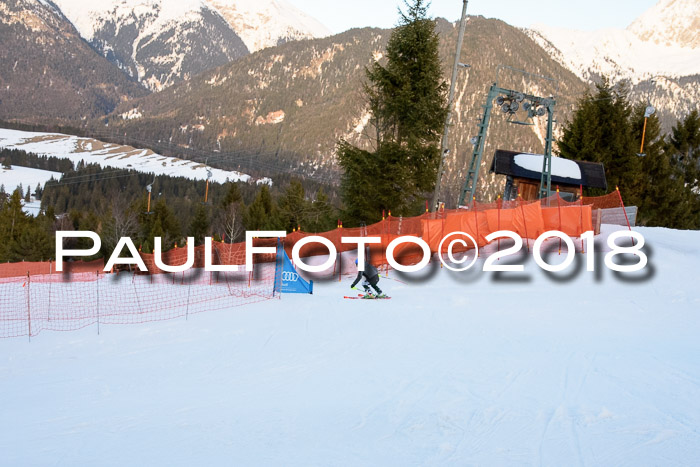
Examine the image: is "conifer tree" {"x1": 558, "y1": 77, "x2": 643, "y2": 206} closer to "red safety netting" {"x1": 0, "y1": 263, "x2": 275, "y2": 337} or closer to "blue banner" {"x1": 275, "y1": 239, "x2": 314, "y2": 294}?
"red safety netting" {"x1": 0, "y1": 263, "x2": 275, "y2": 337}

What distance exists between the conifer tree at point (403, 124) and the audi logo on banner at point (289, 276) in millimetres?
8915

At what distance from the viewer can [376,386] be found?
7852 mm

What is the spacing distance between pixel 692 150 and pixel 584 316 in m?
37.5

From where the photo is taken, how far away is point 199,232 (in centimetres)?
7156

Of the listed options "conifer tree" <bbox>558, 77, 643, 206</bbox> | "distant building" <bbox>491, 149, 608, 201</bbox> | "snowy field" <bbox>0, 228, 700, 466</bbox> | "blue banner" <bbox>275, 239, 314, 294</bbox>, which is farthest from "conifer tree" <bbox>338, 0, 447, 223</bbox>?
"conifer tree" <bbox>558, 77, 643, 206</bbox>

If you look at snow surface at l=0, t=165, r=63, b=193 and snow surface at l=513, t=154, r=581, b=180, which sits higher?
snow surface at l=0, t=165, r=63, b=193

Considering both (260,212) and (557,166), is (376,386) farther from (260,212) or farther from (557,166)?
(260,212)

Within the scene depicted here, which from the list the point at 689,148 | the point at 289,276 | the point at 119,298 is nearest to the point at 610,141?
the point at 689,148

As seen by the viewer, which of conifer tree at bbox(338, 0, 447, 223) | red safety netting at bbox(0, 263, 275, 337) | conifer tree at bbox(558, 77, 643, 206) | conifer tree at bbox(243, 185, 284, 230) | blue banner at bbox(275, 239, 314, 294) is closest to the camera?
red safety netting at bbox(0, 263, 275, 337)

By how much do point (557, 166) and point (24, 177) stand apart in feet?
639

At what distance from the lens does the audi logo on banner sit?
51.1 feet

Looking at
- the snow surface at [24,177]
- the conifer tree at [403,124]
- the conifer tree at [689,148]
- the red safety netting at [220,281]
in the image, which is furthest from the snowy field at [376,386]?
the snow surface at [24,177]

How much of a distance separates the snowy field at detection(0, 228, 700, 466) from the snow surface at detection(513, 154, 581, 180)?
15.7 meters

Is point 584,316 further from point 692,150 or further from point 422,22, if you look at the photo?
point 692,150
